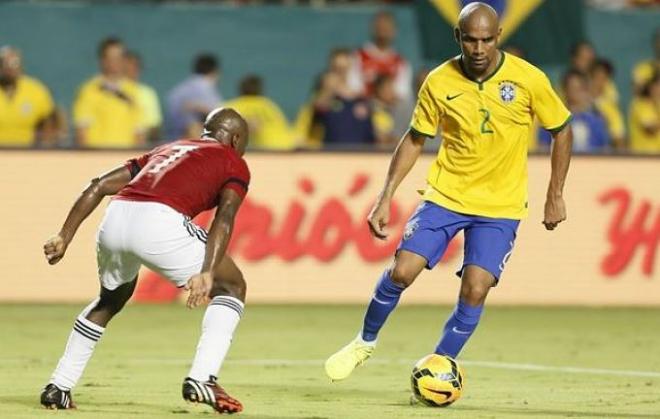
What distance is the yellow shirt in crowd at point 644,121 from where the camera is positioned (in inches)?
789

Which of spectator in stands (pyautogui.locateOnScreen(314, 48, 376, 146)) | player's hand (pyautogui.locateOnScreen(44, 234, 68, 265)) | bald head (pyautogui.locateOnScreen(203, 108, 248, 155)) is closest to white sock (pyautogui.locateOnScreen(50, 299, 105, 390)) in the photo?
player's hand (pyautogui.locateOnScreen(44, 234, 68, 265))

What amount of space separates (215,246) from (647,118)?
12011 millimetres

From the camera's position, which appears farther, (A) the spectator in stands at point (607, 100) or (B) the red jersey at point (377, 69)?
(B) the red jersey at point (377, 69)

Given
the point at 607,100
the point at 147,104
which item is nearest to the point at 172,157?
the point at 147,104

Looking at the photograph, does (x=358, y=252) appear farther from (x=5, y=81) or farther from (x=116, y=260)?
(x=116, y=260)

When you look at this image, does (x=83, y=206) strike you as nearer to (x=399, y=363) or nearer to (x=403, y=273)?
(x=403, y=273)

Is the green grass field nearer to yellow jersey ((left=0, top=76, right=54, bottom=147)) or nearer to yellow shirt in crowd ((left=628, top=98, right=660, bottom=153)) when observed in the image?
yellow jersey ((left=0, top=76, right=54, bottom=147))

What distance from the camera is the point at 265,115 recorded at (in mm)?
19500

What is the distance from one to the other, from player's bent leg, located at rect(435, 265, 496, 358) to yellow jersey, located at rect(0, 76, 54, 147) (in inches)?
346

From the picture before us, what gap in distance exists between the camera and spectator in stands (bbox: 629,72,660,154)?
20016mm

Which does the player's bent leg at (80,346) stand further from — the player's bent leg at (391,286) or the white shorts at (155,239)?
the player's bent leg at (391,286)

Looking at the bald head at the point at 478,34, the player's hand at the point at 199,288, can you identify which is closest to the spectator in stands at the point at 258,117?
the bald head at the point at 478,34

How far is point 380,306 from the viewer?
10.5 meters

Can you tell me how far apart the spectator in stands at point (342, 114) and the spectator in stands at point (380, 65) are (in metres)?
1.24
